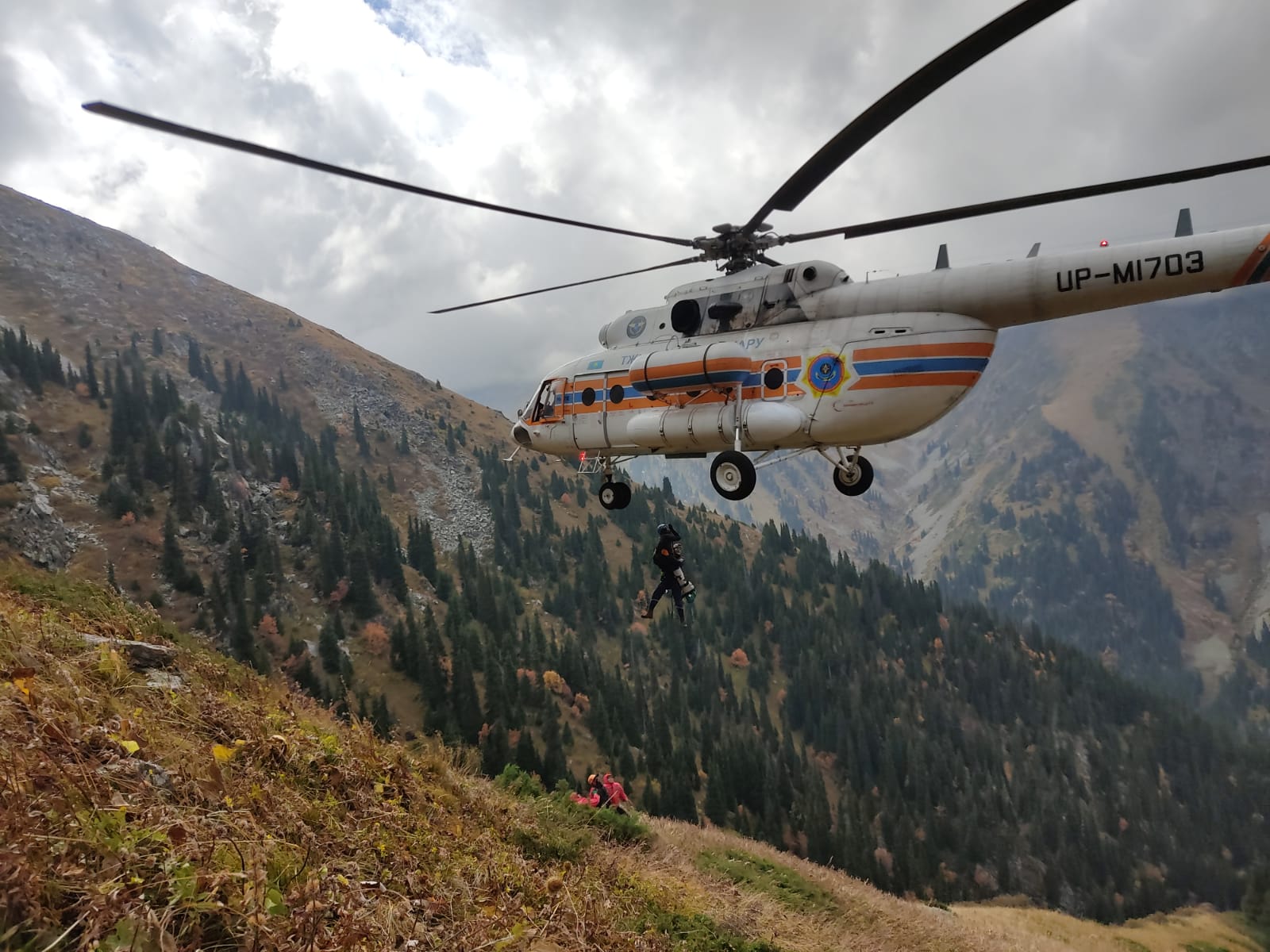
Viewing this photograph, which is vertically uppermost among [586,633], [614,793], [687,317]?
[687,317]

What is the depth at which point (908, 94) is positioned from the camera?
24.4 ft

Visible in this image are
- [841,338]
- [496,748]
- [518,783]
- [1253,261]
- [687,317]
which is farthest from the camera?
[496,748]

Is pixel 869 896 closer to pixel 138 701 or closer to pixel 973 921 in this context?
pixel 973 921

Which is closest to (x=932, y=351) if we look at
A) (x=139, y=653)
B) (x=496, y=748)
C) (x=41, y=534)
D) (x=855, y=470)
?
(x=855, y=470)

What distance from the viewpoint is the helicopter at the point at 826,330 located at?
34.0 feet

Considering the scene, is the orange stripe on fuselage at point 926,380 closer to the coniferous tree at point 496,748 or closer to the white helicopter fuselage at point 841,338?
the white helicopter fuselage at point 841,338

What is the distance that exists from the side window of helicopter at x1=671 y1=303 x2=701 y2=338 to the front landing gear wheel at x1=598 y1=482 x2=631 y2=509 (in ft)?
12.2

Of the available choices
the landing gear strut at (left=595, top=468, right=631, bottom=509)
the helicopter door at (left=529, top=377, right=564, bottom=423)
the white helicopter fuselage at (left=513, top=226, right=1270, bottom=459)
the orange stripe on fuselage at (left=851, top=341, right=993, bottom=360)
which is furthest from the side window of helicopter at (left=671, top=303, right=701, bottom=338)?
the orange stripe on fuselage at (left=851, top=341, right=993, bottom=360)

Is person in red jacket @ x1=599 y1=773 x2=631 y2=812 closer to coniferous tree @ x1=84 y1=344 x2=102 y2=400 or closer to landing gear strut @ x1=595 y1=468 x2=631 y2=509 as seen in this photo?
landing gear strut @ x1=595 y1=468 x2=631 y2=509

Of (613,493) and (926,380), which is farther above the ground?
(926,380)

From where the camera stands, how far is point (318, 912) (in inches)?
151

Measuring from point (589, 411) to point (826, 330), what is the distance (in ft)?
18.1

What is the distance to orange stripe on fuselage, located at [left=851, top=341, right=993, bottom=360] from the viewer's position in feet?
37.9

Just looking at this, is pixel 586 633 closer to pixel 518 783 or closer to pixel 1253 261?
pixel 518 783
